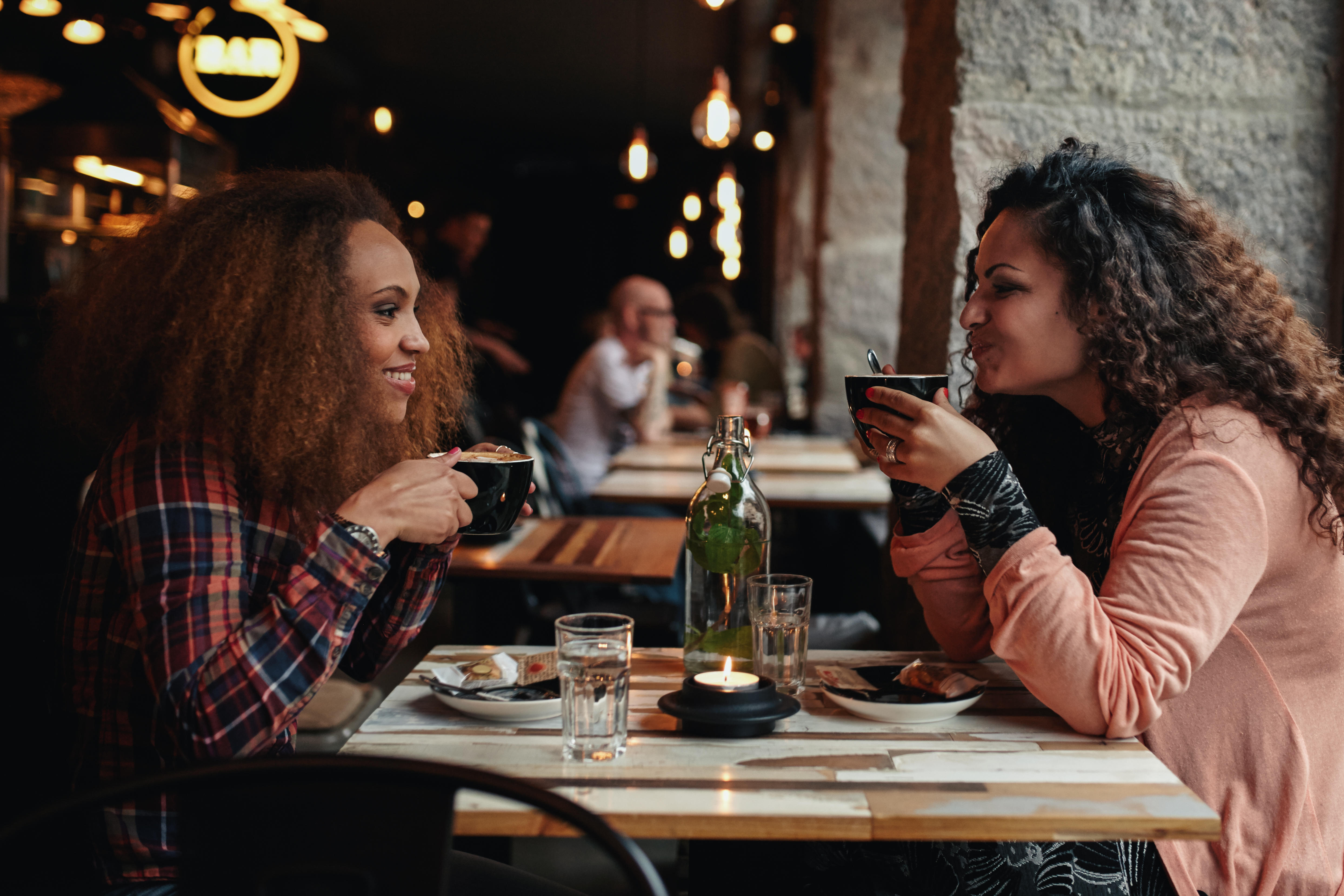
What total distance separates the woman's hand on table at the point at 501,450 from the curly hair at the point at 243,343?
171 millimetres

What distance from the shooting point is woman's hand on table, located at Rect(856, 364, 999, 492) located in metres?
1.25

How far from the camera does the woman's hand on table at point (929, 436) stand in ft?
4.09

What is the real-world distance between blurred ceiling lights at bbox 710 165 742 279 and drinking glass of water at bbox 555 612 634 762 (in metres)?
6.25

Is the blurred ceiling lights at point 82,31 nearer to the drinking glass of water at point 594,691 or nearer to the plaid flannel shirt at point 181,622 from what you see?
the plaid flannel shirt at point 181,622

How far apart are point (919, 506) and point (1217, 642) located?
0.42 m

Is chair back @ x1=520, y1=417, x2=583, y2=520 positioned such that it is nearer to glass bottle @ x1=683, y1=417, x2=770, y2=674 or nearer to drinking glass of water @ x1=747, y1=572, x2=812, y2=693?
glass bottle @ x1=683, y1=417, x2=770, y2=674

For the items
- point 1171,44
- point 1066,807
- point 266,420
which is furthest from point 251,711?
point 1171,44

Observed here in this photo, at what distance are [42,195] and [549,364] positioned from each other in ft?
30.5

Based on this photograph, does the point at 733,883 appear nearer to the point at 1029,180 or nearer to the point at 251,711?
the point at 251,711

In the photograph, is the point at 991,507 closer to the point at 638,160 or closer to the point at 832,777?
the point at 832,777

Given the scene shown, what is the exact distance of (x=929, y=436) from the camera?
4.10ft

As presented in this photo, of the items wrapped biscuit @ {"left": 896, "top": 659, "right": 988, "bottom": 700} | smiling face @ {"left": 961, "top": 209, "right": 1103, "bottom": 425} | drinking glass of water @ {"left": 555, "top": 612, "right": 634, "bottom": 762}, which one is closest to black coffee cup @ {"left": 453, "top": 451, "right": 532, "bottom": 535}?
drinking glass of water @ {"left": 555, "top": 612, "right": 634, "bottom": 762}

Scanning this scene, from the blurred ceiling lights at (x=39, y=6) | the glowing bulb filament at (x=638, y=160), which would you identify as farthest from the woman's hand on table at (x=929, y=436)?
the glowing bulb filament at (x=638, y=160)

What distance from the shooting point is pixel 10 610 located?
1.21 meters
